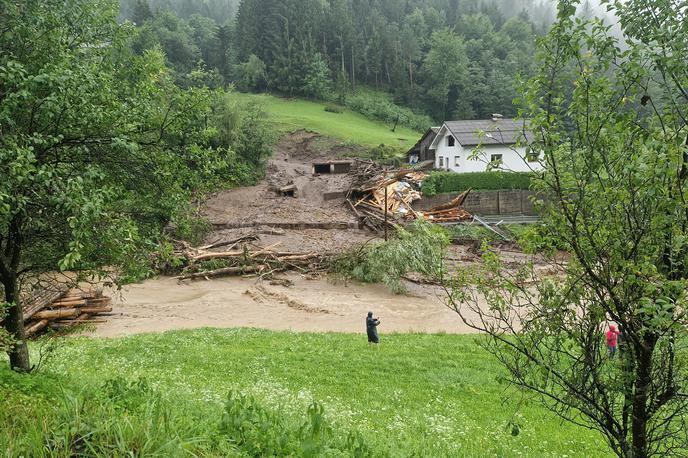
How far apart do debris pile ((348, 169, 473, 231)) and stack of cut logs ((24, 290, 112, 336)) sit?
1993 cm

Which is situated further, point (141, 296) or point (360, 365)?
point (141, 296)

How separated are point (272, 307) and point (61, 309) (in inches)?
342

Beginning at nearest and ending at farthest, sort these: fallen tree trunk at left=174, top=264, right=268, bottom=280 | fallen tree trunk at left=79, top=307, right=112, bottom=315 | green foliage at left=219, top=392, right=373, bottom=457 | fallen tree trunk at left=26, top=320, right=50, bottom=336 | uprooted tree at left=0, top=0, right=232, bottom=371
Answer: green foliage at left=219, top=392, right=373, bottom=457 < uprooted tree at left=0, top=0, right=232, bottom=371 < fallen tree trunk at left=26, top=320, right=50, bottom=336 < fallen tree trunk at left=79, top=307, right=112, bottom=315 < fallen tree trunk at left=174, top=264, right=268, bottom=280

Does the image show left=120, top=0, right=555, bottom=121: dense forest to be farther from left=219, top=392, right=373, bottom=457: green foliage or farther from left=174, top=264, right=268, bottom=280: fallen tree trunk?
left=219, top=392, right=373, bottom=457: green foliage

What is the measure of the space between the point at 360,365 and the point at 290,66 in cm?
7799

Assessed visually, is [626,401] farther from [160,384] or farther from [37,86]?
[160,384]

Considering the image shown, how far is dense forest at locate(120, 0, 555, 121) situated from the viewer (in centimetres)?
8206

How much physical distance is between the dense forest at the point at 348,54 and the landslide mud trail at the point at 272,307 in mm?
62049

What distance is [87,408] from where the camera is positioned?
4273 millimetres

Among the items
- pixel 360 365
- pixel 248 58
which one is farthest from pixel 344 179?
pixel 248 58

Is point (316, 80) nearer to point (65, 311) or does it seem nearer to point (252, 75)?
point (252, 75)

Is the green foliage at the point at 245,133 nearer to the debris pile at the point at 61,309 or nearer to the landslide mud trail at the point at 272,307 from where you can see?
the landslide mud trail at the point at 272,307

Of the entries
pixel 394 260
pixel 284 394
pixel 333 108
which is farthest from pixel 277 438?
pixel 333 108

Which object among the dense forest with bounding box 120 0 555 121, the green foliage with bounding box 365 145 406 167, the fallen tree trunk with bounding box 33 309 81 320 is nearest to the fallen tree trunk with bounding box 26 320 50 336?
the fallen tree trunk with bounding box 33 309 81 320
